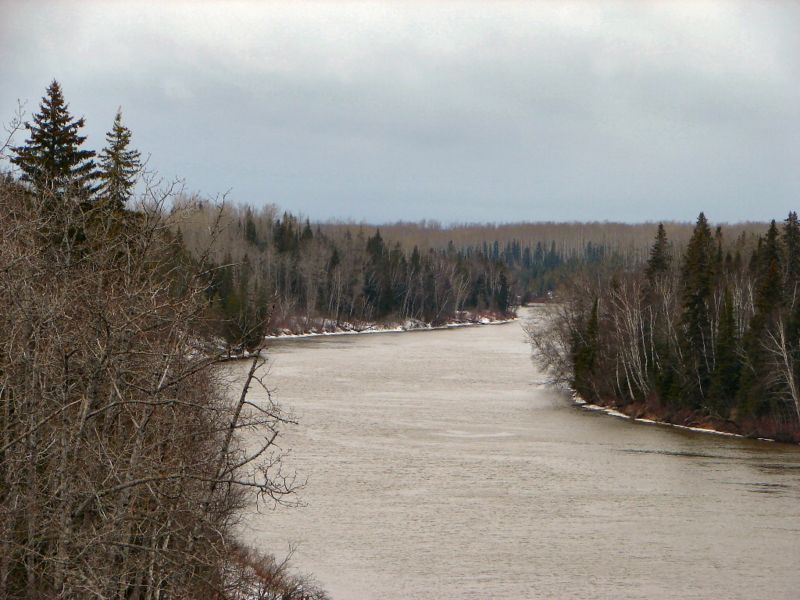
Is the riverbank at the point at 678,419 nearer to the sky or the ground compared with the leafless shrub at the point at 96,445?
nearer to the ground

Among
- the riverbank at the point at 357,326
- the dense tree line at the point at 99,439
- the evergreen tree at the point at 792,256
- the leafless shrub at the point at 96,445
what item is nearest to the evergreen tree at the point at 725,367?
the evergreen tree at the point at 792,256

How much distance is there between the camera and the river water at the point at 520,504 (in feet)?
70.0

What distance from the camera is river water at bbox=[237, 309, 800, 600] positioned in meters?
21.3

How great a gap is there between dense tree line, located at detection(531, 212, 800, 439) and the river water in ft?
10.8

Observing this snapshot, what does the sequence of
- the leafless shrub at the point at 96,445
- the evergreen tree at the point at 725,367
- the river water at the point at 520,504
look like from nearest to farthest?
the leafless shrub at the point at 96,445
the river water at the point at 520,504
the evergreen tree at the point at 725,367

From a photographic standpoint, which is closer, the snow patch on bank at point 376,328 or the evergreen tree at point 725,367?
the evergreen tree at point 725,367

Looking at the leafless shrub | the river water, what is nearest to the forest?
the leafless shrub

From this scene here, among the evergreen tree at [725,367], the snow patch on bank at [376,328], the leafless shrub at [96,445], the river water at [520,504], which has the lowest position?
the snow patch on bank at [376,328]

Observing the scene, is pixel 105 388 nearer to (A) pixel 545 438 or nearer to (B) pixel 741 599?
(B) pixel 741 599

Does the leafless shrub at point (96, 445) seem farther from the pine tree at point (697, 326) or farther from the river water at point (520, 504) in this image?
the pine tree at point (697, 326)

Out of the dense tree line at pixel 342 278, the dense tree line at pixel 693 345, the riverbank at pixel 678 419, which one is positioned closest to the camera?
the riverbank at pixel 678 419

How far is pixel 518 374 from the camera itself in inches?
2484

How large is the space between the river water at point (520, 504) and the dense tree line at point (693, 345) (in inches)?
130

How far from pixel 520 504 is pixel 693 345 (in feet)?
87.3
